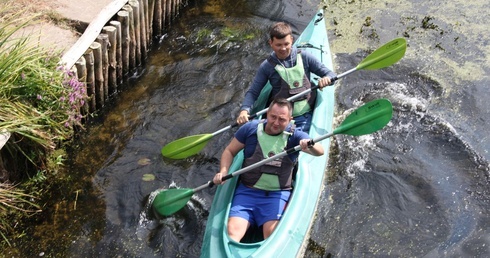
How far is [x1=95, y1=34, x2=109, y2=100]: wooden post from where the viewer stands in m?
6.73

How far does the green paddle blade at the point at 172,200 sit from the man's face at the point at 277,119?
931 mm

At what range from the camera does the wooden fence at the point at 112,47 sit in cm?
645

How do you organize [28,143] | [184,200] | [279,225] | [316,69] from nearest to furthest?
[279,225]
[184,200]
[28,143]
[316,69]

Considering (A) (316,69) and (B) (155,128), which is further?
(B) (155,128)

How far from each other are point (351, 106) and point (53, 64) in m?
3.47

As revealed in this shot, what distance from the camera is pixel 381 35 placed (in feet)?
28.1

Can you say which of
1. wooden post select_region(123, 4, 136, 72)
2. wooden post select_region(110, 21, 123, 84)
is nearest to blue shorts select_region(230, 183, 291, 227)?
wooden post select_region(110, 21, 123, 84)

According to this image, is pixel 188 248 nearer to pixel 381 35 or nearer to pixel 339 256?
pixel 339 256

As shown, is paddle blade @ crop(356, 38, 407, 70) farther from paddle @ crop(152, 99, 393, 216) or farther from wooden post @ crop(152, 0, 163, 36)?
wooden post @ crop(152, 0, 163, 36)

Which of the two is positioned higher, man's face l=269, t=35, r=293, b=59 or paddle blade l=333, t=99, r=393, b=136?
man's face l=269, t=35, r=293, b=59

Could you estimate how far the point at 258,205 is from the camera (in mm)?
4906

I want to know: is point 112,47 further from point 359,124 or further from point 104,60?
point 359,124

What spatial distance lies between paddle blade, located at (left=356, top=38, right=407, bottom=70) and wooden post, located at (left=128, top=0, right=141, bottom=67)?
2893 mm

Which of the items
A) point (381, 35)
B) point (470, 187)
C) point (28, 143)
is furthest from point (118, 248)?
point (381, 35)
